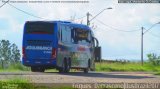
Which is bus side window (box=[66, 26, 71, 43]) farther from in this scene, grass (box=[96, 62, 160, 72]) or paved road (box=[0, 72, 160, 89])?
grass (box=[96, 62, 160, 72])

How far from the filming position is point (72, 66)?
4269 centimetres

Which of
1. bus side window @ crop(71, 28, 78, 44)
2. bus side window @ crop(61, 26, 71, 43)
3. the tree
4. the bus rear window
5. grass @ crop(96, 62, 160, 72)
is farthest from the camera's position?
the tree

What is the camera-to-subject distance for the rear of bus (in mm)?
39188

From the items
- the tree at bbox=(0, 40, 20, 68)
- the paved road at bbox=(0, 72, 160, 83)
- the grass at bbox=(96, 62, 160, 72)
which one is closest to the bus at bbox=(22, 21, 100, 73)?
the paved road at bbox=(0, 72, 160, 83)

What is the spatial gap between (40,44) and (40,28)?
1.10 m

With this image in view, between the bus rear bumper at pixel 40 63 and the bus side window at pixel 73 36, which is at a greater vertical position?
the bus side window at pixel 73 36

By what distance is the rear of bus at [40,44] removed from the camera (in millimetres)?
39188

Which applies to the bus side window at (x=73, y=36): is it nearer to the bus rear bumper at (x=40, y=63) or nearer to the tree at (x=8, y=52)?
the bus rear bumper at (x=40, y=63)

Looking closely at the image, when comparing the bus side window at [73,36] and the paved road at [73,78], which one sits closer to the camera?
the paved road at [73,78]

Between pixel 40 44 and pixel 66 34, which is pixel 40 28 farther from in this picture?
pixel 66 34

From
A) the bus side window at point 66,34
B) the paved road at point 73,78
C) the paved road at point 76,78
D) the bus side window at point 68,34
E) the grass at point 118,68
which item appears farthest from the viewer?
the grass at point 118,68

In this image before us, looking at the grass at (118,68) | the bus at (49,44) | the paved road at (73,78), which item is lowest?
the grass at (118,68)

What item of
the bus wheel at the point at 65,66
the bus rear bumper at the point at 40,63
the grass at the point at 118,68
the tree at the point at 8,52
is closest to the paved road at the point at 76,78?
the bus rear bumper at the point at 40,63

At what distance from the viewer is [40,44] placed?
3953 centimetres
